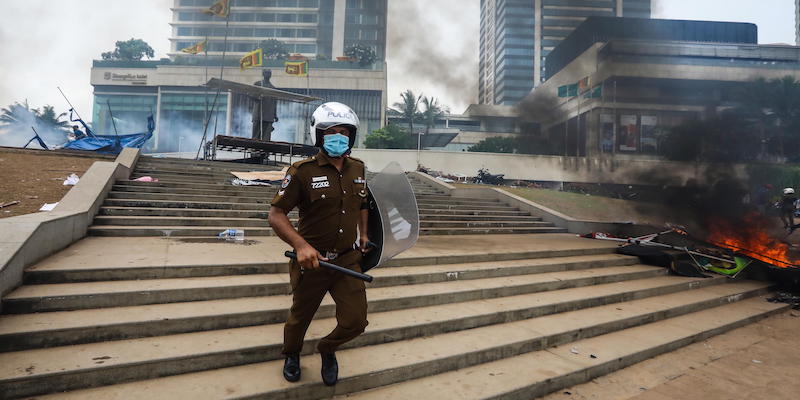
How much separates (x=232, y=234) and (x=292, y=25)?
80.0m

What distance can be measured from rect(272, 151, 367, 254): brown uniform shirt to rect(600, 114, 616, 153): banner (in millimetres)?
50337

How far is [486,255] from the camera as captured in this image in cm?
586

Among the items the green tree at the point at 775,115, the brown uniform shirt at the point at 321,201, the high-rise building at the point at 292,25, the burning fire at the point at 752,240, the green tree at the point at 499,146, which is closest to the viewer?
the brown uniform shirt at the point at 321,201

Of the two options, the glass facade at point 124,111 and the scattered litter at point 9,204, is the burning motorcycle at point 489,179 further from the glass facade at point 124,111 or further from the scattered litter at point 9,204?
the glass facade at point 124,111

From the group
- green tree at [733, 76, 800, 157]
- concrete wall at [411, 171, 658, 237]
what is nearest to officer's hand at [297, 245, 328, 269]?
concrete wall at [411, 171, 658, 237]

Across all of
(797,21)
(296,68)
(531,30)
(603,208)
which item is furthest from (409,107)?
(797,21)

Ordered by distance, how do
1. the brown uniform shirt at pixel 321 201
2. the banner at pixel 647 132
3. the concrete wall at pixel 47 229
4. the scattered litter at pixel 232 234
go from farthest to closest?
the banner at pixel 647 132, the scattered litter at pixel 232 234, the concrete wall at pixel 47 229, the brown uniform shirt at pixel 321 201

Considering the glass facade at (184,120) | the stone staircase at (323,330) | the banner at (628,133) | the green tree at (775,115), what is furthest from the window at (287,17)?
the stone staircase at (323,330)

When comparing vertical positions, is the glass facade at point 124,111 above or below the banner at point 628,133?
above

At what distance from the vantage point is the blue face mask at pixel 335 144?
2.35 m

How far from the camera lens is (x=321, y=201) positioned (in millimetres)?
2334

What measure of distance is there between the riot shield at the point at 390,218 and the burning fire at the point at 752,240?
25.0 feet

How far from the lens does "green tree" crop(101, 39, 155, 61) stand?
68.5 m

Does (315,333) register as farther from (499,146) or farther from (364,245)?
(499,146)
